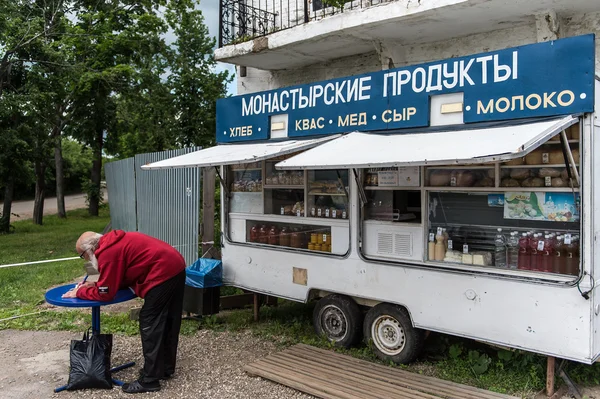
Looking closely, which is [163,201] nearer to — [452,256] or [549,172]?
[452,256]

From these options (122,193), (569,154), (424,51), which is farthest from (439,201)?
(122,193)

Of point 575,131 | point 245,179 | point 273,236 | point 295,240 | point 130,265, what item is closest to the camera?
point 575,131

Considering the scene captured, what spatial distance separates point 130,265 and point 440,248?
298cm

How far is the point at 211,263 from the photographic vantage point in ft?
22.2

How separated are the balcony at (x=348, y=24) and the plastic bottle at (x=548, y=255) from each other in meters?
2.77

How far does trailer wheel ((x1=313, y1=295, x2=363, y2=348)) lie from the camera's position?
221 inches

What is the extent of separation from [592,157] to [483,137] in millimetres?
859

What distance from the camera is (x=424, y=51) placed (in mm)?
7004

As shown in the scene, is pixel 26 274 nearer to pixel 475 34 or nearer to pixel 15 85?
pixel 15 85

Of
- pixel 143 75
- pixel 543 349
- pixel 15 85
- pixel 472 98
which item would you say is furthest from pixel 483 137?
pixel 15 85

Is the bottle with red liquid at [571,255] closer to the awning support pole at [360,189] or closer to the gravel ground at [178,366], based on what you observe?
the awning support pole at [360,189]

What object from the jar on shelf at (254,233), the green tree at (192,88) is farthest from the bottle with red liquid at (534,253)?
the green tree at (192,88)

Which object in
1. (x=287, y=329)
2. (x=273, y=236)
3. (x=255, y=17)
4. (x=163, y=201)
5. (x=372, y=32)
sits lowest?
(x=287, y=329)

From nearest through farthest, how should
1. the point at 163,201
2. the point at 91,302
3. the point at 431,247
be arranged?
the point at 91,302
the point at 431,247
the point at 163,201
